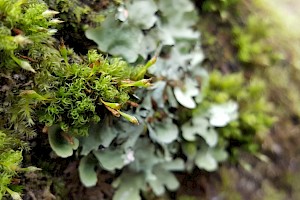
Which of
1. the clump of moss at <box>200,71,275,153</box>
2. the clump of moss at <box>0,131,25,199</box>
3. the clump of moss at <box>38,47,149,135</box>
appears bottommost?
the clump of moss at <box>200,71,275,153</box>

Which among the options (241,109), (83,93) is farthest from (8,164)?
(241,109)

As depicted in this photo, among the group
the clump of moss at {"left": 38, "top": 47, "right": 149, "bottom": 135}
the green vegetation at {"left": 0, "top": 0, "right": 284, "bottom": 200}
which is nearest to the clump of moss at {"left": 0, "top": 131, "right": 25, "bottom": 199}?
the green vegetation at {"left": 0, "top": 0, "right": 284, "bottom": 200}

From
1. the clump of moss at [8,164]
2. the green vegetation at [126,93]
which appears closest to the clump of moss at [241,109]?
the green vegetation at [126,93]

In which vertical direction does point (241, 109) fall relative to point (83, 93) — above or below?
below

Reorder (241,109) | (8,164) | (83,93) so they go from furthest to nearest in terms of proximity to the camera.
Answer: (241,109), (83,93), (8,164)

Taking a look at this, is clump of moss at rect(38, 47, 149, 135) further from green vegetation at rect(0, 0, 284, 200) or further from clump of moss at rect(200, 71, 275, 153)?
clump of moss at rect(200, 71, 275, 153)

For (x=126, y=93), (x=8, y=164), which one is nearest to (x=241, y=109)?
(x=126, y=93)

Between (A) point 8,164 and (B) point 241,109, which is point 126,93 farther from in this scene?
(B) point 241,109

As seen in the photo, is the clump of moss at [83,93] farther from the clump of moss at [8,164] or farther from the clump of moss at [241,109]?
the clump of moss at [241,109]

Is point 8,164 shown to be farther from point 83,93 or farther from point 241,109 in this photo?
point 241,109

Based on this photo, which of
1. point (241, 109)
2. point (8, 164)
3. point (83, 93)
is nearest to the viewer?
point (8, 164)

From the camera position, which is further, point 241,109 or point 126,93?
point 241,109

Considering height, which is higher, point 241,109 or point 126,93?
point 126,93

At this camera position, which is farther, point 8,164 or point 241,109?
point 241,109
